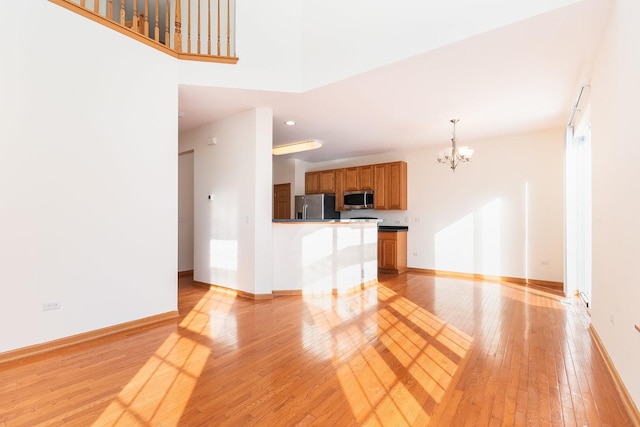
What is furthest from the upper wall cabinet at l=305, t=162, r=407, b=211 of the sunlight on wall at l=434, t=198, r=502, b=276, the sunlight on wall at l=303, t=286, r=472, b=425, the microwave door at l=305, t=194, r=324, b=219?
the sunlight on wall at l=303, t=286, r=472, b=425

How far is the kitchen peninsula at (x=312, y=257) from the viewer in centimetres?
455

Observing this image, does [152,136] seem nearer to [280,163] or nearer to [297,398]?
[297,398]

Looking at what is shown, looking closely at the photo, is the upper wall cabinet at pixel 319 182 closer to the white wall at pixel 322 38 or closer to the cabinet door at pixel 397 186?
the cabinet door at pixel 397 186

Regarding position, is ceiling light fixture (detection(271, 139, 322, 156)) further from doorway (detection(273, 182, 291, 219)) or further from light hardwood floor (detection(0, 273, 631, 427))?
light hardwood floor (detection(0, 273, 631, 427))

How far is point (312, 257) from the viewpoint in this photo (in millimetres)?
4617

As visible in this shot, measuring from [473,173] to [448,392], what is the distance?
16.3 feet

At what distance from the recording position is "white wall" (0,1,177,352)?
250 cm

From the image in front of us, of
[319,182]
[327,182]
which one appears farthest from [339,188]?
[319,182]

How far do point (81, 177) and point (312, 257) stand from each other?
Result: 289 cm

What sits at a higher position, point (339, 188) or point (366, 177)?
point (366, 177)

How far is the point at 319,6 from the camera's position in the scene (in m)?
3.65

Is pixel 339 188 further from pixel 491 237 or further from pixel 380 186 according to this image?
pixel 491 237

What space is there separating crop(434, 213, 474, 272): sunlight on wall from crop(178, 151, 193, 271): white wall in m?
Result: 5.00

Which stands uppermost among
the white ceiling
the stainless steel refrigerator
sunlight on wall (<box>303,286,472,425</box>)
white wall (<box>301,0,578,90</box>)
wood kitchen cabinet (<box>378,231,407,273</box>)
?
white wall (<box>301,0,578,90</box>)
